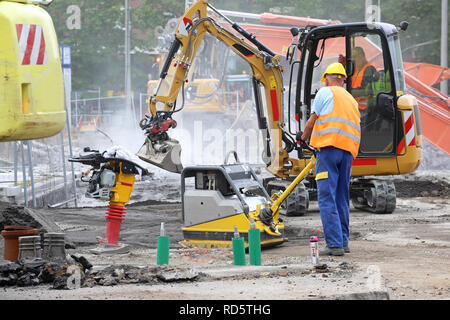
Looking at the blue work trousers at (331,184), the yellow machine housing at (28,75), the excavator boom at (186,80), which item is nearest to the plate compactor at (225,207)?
the blue work trousers at (331,184)

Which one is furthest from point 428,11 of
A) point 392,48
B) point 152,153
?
point 152,153

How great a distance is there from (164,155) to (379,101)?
12.9 ft

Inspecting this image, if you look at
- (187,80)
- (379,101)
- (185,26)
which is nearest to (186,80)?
(187,80)

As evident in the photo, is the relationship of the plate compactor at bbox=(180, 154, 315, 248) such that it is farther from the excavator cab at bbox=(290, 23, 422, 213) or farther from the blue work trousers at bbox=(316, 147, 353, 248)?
the excavator cab at bbox=(290, 23, 422, 213)

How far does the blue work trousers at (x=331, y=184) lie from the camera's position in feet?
28.3

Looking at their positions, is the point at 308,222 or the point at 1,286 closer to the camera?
the point at 1,286

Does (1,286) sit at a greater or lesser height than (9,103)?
lesser

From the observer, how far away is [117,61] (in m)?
43.6

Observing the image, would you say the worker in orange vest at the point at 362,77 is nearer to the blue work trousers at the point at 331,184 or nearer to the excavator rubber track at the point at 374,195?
the excavator rubber track at the point at 374,195

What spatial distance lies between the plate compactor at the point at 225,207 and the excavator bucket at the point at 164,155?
3.24 feet

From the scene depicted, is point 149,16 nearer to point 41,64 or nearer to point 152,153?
point 152,153

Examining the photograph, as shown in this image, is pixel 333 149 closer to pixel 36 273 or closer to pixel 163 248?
pixel 163 248

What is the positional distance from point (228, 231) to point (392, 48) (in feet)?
16.4

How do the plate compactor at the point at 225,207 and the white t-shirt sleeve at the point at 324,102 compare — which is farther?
the plate compactor at the point at 225,207
